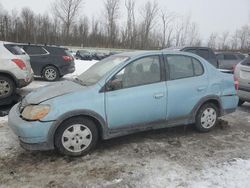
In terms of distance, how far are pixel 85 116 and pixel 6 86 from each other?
4.45 metres

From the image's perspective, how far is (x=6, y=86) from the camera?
821 cm

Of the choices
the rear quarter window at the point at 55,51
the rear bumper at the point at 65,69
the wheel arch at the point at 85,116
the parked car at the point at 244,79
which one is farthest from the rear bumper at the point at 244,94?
the rear quarter window at the point at 55,51

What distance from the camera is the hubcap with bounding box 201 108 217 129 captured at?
19.1ft

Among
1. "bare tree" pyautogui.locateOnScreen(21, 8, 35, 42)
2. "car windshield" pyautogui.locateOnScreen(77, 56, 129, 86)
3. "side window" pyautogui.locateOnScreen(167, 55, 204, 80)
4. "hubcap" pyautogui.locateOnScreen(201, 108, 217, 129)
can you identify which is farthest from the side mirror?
"bare tree" pyautogui.locateOnScreen(21, 8, 35, 42)

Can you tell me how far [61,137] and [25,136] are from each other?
0.50 meters

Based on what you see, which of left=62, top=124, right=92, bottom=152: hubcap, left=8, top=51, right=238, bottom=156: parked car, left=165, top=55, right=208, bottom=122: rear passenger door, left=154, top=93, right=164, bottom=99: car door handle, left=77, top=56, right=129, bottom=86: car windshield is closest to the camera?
left=8, top=51, right=238, bottom=156: parked car

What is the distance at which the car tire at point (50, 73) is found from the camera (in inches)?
516

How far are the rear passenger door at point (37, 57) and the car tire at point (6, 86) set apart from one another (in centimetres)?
484

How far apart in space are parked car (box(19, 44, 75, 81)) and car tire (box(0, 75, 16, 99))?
15.9 feet

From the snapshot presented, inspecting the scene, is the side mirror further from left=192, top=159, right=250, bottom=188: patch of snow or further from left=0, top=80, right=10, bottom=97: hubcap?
left=0, top=80, right=10, bottom=97: hubcap

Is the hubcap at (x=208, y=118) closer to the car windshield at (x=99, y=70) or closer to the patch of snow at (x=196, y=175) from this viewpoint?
the patch of snow at (x=196, y=175)

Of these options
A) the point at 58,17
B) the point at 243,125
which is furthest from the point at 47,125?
the point at 58,17

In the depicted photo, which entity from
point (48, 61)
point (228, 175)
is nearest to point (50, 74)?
point (48, 61)

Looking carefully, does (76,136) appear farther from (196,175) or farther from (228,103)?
(228,103)
